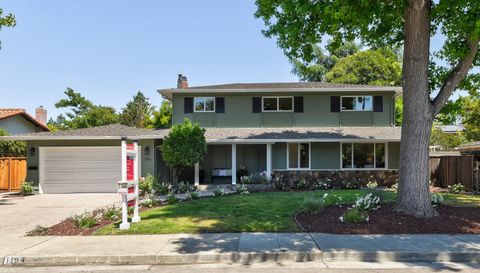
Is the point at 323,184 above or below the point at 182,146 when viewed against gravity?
below

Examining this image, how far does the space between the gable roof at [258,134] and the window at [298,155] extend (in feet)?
2.43

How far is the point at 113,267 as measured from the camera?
724 centimetres

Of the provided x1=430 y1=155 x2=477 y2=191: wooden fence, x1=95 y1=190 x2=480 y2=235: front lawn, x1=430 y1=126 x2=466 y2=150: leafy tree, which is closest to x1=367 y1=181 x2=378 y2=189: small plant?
x1=430 y1=155 x2=477 y2=191: wooden fence

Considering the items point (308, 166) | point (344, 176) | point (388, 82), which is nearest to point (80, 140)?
point (308, 166)

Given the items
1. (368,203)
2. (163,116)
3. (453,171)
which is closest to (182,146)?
(368,203)

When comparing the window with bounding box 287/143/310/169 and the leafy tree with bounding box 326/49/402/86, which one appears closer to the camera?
the window with bounding box 287/143/310/169

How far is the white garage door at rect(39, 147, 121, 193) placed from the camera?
19.6 m

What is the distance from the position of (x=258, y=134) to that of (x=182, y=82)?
6166 mm

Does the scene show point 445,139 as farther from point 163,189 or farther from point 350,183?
point 163,189

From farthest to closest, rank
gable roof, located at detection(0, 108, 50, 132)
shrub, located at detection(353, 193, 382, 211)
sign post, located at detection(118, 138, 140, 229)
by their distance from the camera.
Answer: gable roof, located at detection(0, 108, 50, 132), shrub, located at detection(353, 193, 382, 211), sign post, located at detection(118, 138, 140, 229)

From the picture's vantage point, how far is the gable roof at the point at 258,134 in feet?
63.8

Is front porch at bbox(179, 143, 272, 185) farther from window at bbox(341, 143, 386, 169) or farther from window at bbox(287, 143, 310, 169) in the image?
window at bbox(341, 143, 386, 169)

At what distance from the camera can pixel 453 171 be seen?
19391 mm

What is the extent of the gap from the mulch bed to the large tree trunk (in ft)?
1.39
